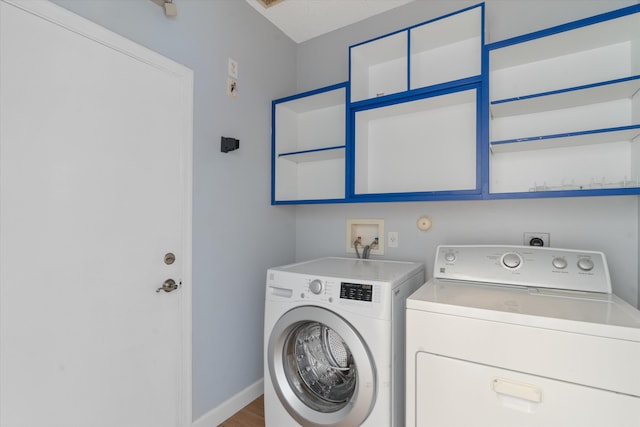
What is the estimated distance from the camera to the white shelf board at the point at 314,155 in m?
2.10

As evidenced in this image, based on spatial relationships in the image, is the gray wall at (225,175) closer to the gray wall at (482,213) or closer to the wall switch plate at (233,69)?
the wall switch plate at (233,69)

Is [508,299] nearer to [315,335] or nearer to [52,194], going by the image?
[315,335]

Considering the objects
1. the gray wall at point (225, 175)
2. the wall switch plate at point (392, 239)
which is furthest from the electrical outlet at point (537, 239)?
the gray wall at point (225, 175)

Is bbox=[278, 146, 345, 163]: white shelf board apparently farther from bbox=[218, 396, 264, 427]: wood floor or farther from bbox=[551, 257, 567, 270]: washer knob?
bbox=[218, 396, 264, 427]: wood floor

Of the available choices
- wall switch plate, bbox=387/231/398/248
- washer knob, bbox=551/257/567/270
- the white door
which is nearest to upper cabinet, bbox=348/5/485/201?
wall switch plate, bbox=387/231/398/248

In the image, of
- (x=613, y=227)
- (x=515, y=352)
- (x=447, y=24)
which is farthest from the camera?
(x=447, y=24)

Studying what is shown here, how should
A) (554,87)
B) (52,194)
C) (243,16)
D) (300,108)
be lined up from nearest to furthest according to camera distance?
(52,194)
(554,87)
(243,16)
(300,108)

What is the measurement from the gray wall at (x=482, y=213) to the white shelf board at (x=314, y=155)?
37 cm

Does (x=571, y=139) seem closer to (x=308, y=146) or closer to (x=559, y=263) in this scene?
(x=559, y=263)

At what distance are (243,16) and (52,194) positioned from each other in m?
1.55

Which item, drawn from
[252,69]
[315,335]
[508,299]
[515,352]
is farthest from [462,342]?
[252,69]

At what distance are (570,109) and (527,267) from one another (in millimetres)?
844

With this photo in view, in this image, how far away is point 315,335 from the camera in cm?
166

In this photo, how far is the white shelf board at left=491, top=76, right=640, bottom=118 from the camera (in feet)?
4.35
